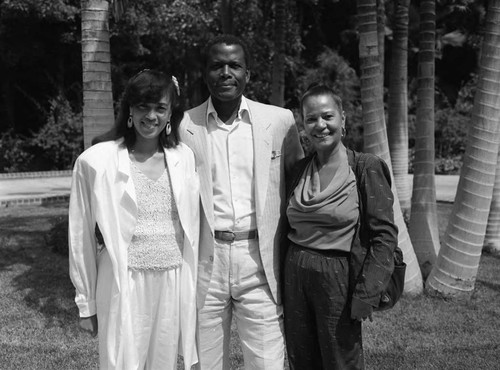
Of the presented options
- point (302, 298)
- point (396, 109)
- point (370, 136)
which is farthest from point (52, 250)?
point (302, 298)

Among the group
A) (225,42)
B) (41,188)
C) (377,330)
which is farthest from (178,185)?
(41,188)

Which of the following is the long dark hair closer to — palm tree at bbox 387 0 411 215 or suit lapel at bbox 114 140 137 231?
suit lapel at bbox 114 140 137 231

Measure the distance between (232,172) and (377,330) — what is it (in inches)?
102

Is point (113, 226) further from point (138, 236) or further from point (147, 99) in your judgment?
point (147, 99)

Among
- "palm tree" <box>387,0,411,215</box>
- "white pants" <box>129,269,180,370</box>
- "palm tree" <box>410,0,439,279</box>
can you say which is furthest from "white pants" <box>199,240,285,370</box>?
"palm tree" <box>387,0,411,215</box>

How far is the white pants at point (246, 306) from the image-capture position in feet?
10.4

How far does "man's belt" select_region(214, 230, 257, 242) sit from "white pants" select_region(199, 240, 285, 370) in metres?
0.02

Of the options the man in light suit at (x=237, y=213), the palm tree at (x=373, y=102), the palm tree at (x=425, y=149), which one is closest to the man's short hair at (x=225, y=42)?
Answer: the man in light suit at (x=237, y=213)

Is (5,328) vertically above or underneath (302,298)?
underneath

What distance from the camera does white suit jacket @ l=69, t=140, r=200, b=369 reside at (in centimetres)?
293

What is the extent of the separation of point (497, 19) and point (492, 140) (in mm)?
1074

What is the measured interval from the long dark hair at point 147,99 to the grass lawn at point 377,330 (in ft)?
6.64

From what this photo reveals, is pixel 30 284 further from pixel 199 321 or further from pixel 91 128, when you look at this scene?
pixel 199 321

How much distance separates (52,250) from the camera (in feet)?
27.0
